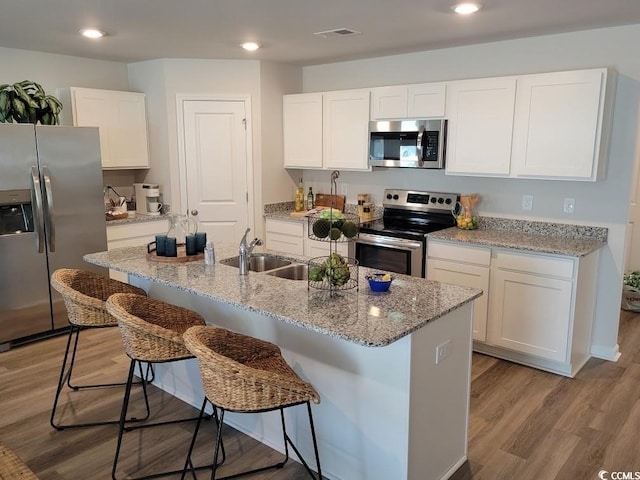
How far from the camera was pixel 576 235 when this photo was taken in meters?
3.87

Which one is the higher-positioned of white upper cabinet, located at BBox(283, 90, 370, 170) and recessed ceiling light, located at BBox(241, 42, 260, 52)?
recessed ceiling light, located at BBox(241, 42, 260, 52)

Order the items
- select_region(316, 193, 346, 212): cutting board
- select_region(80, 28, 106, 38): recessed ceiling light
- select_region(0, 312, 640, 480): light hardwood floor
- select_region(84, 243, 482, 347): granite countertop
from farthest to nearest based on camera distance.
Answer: select_region(316, 193, 346, 212): cutting board
select_region(80, 28, 106, 38): recessed ceiling light
select_region(0, 312, 640, 480): light hardwood floor
select_region(84, 243, 482, 347): granite countertop

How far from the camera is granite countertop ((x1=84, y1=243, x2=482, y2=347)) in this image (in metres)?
2.02

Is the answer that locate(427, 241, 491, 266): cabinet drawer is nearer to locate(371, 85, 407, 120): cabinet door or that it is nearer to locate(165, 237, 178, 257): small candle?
locate(371, 85, 407, 120): cabinet door

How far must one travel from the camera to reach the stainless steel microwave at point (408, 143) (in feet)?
13.6

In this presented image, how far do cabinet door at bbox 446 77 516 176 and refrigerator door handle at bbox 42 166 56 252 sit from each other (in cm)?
313

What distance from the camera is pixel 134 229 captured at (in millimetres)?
4848

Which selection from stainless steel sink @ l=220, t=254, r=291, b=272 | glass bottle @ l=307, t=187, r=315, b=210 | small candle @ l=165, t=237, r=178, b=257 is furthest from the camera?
glass bottle @ l=307, t=187, r=315, b=210

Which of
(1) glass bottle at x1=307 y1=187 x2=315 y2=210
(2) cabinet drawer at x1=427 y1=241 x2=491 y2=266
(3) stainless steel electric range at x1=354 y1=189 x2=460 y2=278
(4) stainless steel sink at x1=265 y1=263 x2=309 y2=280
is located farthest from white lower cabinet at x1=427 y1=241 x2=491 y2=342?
(1) glass bottle at x1=307 y1=187 x2=315 y2=210

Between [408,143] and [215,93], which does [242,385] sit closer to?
[408,143]

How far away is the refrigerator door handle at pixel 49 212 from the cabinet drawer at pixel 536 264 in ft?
11.2

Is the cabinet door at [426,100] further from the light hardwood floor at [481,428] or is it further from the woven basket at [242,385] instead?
the woven basket at [242,385]

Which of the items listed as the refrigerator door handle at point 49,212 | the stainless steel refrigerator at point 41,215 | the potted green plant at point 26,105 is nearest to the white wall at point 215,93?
the stainless steel refrigerator at point 41,215

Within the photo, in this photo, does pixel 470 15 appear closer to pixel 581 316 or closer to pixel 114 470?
pixel 581 316
